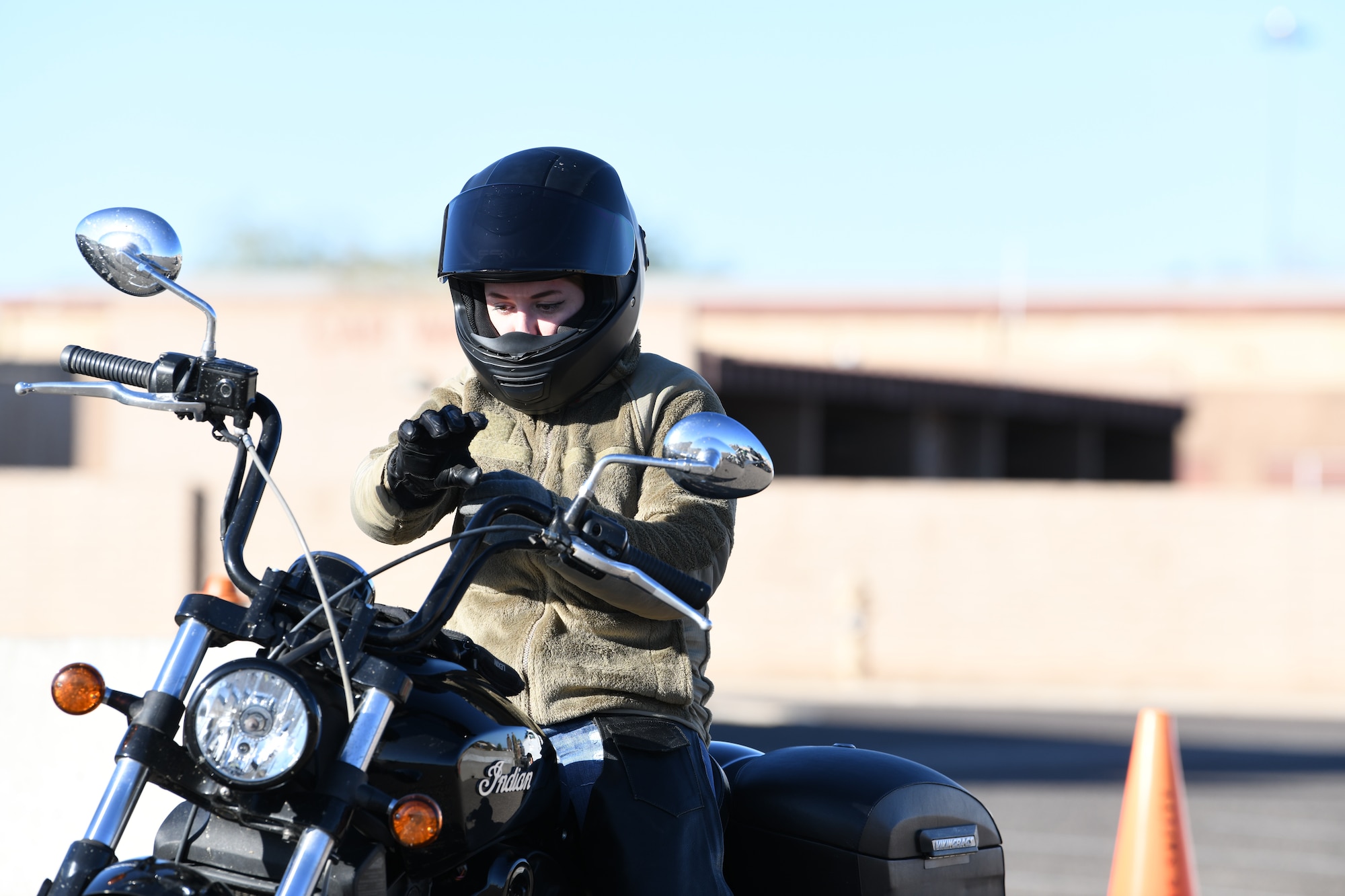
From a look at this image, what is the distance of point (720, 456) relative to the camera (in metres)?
2.29

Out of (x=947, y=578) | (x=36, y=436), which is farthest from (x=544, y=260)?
(x=36, y=436)

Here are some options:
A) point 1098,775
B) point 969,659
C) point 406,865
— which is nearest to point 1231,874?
point 1098,775

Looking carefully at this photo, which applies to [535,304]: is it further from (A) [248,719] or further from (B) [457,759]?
(A) [248,719]

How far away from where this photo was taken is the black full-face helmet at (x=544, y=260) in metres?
3.04

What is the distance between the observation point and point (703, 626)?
96.3 inches

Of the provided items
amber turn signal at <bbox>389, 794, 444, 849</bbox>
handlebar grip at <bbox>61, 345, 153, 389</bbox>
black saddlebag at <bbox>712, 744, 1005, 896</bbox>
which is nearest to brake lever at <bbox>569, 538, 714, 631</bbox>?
amber turn signal at <bbox>389, 794, 444, 849</bbox>

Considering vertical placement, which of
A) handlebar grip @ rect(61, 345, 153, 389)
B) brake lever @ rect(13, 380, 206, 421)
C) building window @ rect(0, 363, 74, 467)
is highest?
building window @ rect(0, 363, 74, 467)

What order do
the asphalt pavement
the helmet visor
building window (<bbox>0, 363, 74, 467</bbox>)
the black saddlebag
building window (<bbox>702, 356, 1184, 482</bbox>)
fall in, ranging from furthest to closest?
building window (<bbox>0, 363, 74, 467</bbox>), building window (<bbox>702, 356, 1184, 482</bbox>), the asphalt pavement, the black saddlebag, the helmet visor

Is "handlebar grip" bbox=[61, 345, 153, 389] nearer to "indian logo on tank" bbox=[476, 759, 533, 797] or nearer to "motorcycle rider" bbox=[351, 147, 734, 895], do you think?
"motorcycle rider" bbox=[351, 147, 734, 895]

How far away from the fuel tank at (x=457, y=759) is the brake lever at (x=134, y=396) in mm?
524

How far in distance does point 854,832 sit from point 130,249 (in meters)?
1.87

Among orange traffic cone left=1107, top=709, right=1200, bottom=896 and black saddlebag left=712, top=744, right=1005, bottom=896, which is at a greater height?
black saddlebag left=712, top=744, right=1005, bottom=896

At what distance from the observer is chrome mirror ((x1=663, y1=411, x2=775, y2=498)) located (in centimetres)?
229

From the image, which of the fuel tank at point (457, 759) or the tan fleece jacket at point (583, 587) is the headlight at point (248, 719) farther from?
the tan fleece jacket at point (583, 587)
